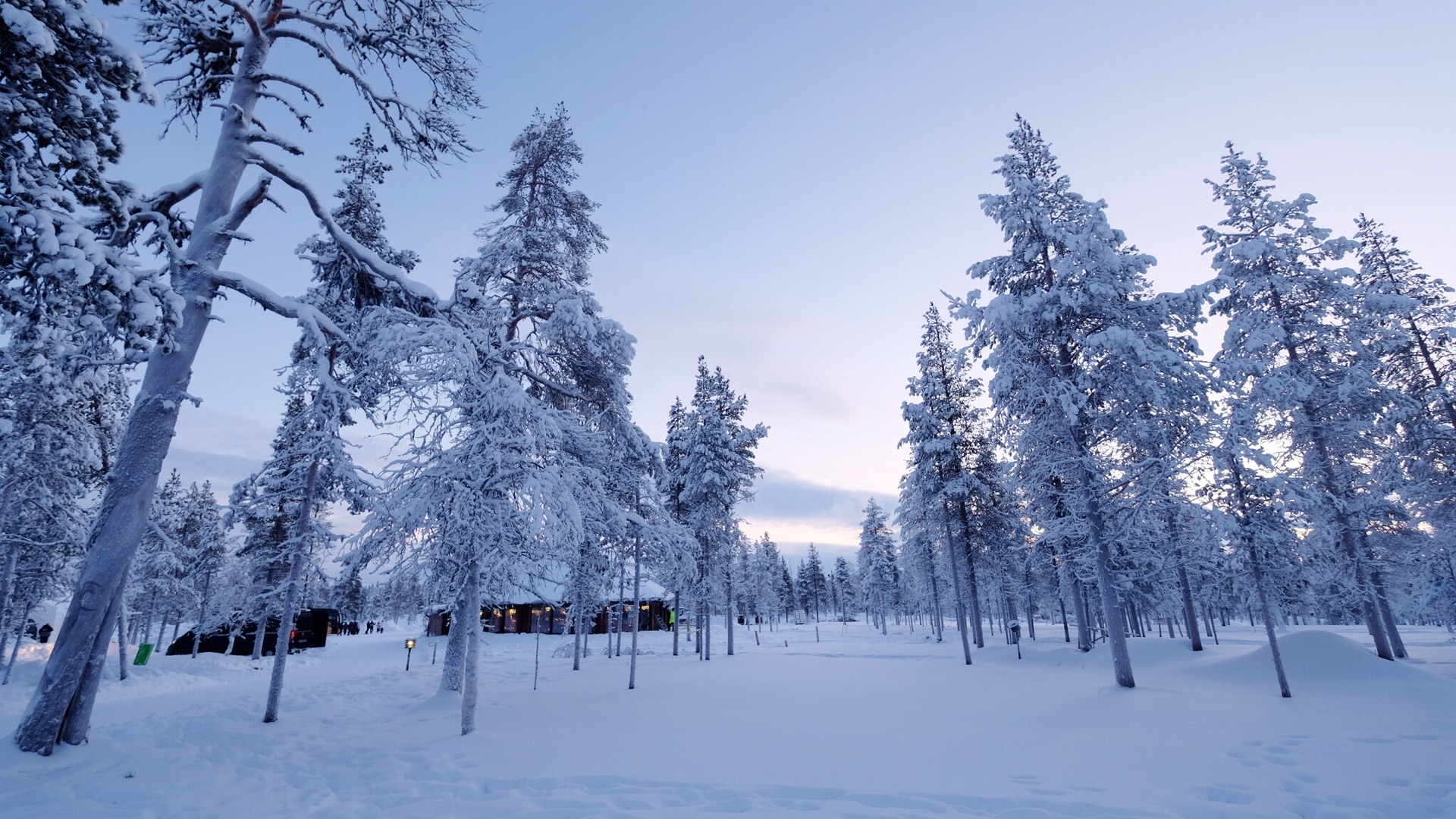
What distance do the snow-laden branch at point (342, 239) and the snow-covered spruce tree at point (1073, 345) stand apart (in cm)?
1322

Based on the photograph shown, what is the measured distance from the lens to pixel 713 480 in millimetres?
27078

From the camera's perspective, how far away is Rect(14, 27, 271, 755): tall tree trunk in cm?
657

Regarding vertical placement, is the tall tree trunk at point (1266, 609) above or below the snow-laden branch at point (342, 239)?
below

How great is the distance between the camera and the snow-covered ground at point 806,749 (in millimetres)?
6188

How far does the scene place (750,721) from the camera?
11.1 meters

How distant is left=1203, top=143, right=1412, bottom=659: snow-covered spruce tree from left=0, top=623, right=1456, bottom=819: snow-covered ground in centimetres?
398

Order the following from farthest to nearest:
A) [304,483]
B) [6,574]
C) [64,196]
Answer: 1. [6,574]
2. [304,483]
3. [64,196]

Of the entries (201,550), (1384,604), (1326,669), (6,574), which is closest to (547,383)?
(1326,669)

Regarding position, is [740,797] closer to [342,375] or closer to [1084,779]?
[1084,779]

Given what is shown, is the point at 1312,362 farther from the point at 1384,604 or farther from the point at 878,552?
the point at 878,552

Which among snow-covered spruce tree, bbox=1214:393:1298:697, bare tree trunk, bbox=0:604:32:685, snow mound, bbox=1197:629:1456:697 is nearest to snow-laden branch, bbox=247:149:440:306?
snow-covered spruce tree, bbox=1214:393:1298:697

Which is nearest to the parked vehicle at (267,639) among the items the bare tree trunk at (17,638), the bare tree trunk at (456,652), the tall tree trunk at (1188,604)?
the bare tree trunk at (17,638)

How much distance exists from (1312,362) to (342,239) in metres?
26.2

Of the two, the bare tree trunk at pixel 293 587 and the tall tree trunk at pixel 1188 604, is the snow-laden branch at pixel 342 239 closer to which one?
the bare tree trunk at pixel 293 587
